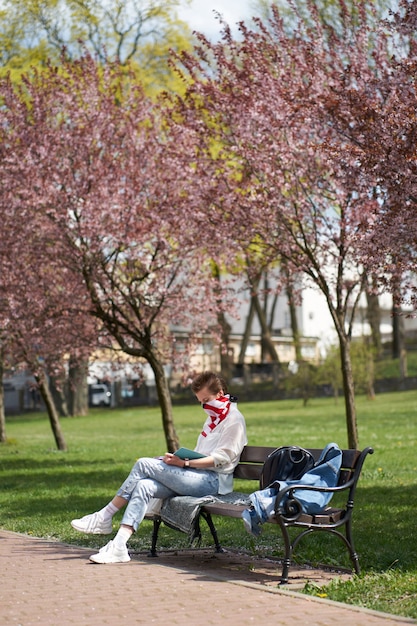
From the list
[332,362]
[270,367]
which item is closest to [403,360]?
[332,362]

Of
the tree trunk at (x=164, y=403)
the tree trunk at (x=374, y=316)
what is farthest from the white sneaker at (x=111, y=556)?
the tree trunk at (x=374, y=316)

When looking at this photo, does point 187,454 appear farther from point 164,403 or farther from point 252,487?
point 164,403

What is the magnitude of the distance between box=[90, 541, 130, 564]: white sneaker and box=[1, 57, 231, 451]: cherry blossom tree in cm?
1024


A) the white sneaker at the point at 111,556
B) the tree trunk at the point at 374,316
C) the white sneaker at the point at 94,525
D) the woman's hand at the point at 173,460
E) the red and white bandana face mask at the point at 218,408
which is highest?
the tree trunk at the point at 374,316

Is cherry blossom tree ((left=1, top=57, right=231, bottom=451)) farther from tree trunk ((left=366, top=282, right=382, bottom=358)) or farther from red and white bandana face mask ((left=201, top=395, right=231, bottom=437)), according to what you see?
tree trunk ((left=366, top=282, right=382, bottom=358))

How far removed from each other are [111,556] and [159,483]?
732 millimetres

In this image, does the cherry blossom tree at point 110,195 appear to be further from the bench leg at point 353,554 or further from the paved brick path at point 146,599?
the bench leg at point 353,554

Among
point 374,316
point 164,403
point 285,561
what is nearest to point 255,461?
point 285,561

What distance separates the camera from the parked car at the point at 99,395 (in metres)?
65.4

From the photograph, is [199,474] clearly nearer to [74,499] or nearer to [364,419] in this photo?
[74,499]

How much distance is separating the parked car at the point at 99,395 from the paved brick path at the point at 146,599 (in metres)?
56.3

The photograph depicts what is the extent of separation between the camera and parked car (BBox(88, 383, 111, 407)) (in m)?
65.4

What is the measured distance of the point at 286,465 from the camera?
8.66 metres

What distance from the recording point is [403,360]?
164 ft
